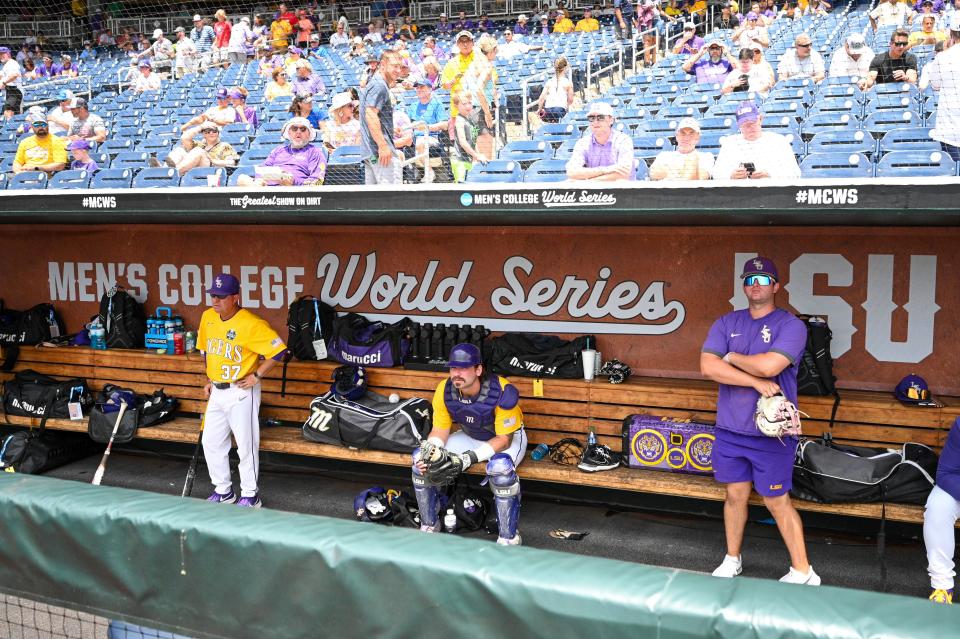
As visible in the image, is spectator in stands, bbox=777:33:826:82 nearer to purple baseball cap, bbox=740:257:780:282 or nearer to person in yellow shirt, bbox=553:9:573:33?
purple baseball cap, bbox=740:257:780:282

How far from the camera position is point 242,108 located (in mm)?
8773

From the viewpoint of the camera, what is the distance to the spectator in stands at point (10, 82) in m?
11.2

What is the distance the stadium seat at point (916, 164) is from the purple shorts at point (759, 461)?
152 centimetres

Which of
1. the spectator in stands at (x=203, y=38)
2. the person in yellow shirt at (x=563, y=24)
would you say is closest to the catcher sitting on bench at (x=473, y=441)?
the spectator in stands at (x=203, y=38)

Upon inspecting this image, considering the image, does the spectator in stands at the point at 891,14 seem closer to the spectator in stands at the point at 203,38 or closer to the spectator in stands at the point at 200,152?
the spectator in stands at the point at 200,152

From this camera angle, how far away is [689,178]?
15.6 feet

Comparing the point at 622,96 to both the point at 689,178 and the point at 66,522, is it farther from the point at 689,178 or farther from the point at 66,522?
the point at 66,522

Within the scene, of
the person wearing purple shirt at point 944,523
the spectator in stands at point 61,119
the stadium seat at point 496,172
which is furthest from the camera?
the spectator in stands at point 61,119

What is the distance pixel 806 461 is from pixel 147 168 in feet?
17.0

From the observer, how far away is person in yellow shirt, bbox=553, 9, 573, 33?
13320 mm

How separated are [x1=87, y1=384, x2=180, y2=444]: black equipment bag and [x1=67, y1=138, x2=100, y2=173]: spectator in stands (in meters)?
1.85

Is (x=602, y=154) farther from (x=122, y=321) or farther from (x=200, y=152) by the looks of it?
(x=122, y=321)

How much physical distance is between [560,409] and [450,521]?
1.06 metres

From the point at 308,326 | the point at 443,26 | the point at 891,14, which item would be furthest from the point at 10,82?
the point at 891,14
